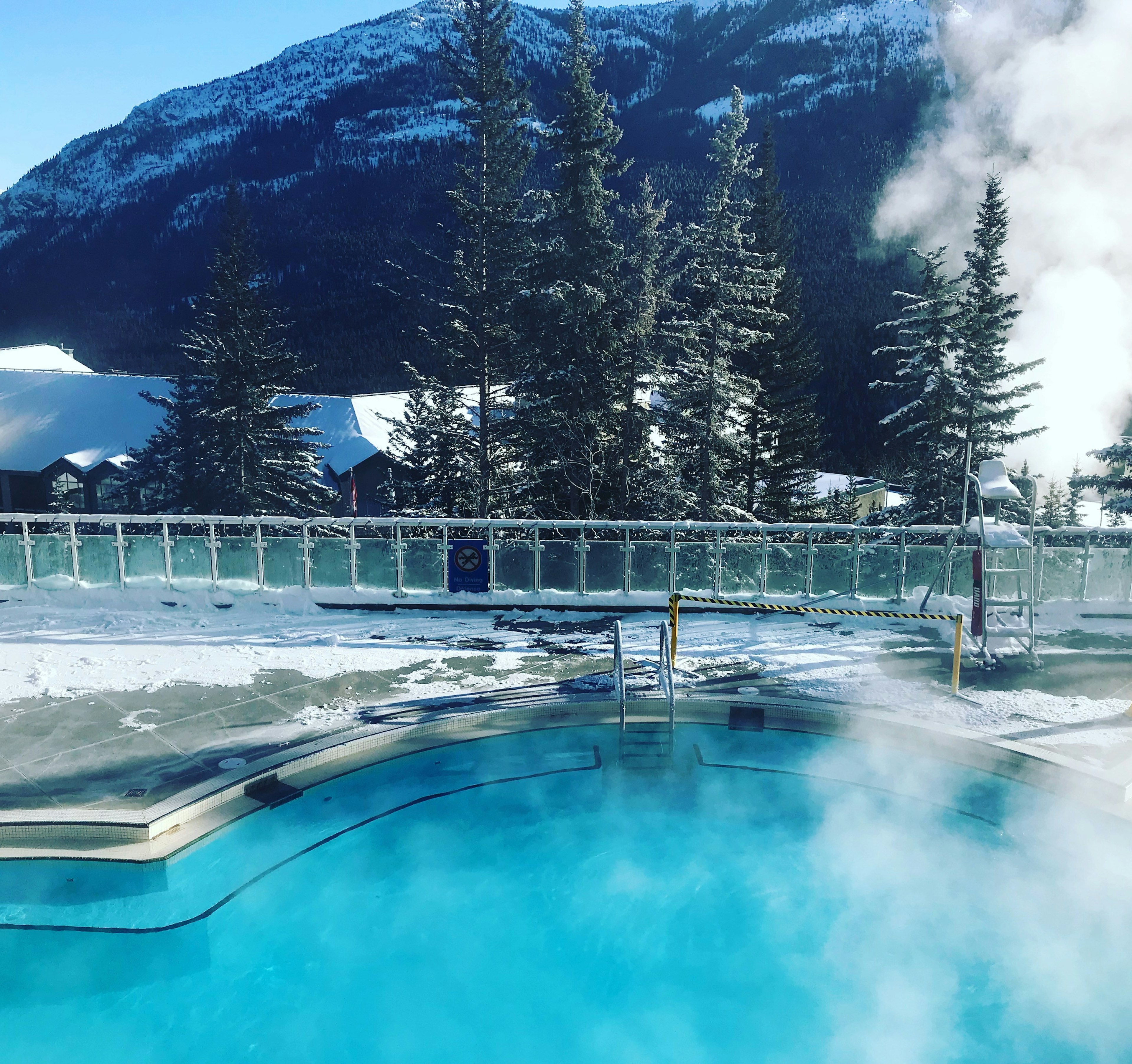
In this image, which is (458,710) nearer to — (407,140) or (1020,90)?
(1020,90)

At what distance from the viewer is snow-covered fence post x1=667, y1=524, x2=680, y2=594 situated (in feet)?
55.0

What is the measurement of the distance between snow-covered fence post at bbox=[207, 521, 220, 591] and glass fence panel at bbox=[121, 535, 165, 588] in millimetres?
406

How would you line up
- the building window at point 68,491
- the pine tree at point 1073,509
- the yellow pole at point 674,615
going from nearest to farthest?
the yellow pole at point 674,615
the building window at point 68,491
the pine tree at point 1073,509

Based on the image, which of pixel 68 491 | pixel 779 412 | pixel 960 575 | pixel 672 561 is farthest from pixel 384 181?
pixel 960 575

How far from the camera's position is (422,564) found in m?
16.9

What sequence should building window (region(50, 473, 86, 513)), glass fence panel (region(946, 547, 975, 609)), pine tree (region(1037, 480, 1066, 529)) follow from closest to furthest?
glass fence panel (region(946, 547, 975, 609))
building window (region(50, 473, 86, 513))
pine tree (region(1037, 480, 1066, 529))

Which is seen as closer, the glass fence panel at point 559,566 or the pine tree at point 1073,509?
the glass fence panel at point 559,566

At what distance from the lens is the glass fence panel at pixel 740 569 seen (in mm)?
16812

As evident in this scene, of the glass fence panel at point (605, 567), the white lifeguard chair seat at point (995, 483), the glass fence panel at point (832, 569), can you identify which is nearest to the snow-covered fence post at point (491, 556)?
the glass fence panel at point (605, 567)

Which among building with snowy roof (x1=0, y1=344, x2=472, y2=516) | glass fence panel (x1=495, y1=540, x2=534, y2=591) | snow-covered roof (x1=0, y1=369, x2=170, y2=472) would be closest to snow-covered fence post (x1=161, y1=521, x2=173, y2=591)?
glass fence panel (x1=495, y1=540, x2=534, y2=591)

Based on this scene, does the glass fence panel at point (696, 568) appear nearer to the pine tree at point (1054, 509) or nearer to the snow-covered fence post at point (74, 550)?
the snow-covered fence post at point (74, 550)

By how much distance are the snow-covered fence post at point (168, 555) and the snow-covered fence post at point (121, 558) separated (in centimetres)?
75

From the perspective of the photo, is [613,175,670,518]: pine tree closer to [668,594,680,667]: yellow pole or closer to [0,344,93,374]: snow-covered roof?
[668,594,680,667]: yellow pole

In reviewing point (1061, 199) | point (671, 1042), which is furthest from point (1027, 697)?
point (1061, 199)
